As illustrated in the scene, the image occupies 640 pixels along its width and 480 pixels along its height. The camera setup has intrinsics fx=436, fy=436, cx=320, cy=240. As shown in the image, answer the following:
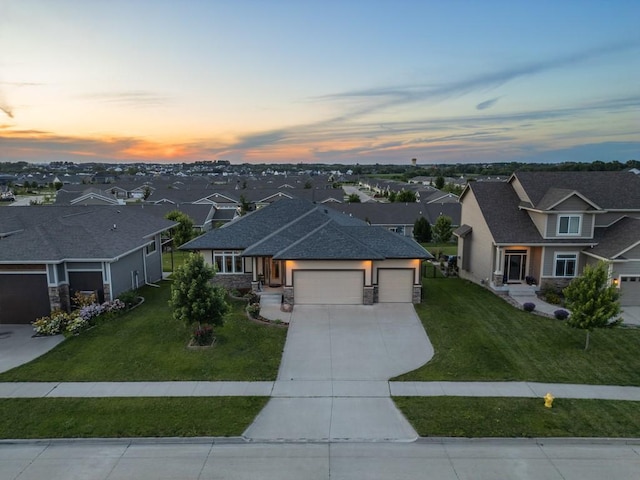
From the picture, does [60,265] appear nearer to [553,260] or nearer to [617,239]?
[553,260]

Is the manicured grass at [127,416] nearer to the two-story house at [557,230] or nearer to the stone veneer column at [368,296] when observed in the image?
the stone veneer column at [368,296]

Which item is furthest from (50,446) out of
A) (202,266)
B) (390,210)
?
Result: (390,210)

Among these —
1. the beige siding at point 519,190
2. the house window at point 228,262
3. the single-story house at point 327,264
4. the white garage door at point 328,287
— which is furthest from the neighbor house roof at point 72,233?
the beige siding at point 519,190

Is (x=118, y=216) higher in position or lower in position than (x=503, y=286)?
higher

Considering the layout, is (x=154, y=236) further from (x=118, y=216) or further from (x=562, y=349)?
(x=562, y=349)

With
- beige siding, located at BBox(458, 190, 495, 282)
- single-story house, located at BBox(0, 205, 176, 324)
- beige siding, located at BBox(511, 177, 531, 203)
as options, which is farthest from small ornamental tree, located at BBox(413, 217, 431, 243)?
single-story house, located at BBox(0, 205, 176, 324)

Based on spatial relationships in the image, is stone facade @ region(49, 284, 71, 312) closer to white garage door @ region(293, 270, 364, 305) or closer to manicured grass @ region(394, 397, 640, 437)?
Result: white garage door @ region(293, 270, 364, 305)
